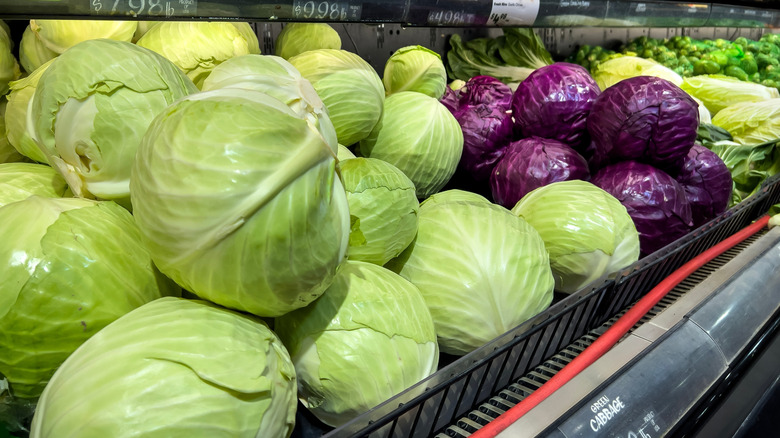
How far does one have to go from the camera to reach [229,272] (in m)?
0.73

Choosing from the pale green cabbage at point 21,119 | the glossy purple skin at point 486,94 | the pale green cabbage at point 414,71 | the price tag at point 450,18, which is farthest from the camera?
the glossy purple skin at point 486,94

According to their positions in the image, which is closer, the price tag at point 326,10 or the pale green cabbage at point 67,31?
the price tag at point 326,10

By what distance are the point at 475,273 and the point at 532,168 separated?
32.4 inches

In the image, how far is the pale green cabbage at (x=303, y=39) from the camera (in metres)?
1.79

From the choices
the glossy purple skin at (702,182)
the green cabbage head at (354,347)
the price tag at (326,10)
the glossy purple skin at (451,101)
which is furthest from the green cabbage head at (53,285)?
the glossy purple skin at (702,182)

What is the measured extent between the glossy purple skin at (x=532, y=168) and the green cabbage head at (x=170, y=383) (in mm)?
1294

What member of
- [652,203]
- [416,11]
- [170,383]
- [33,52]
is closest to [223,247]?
[170,383]

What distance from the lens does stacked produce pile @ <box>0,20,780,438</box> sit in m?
0.70

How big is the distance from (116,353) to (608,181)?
1.66m

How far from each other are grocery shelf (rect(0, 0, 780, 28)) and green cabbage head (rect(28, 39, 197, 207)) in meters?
0.09

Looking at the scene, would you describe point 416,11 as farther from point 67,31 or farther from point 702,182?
point 702,182

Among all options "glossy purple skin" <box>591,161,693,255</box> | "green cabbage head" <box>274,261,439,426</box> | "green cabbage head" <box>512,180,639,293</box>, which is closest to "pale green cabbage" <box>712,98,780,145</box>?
"glossy purple skin" <box>591,161,693,255</box>

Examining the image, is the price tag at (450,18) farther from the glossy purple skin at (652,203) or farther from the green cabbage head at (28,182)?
the green cabbage head at (28,182)

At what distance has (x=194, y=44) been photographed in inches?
57.1
